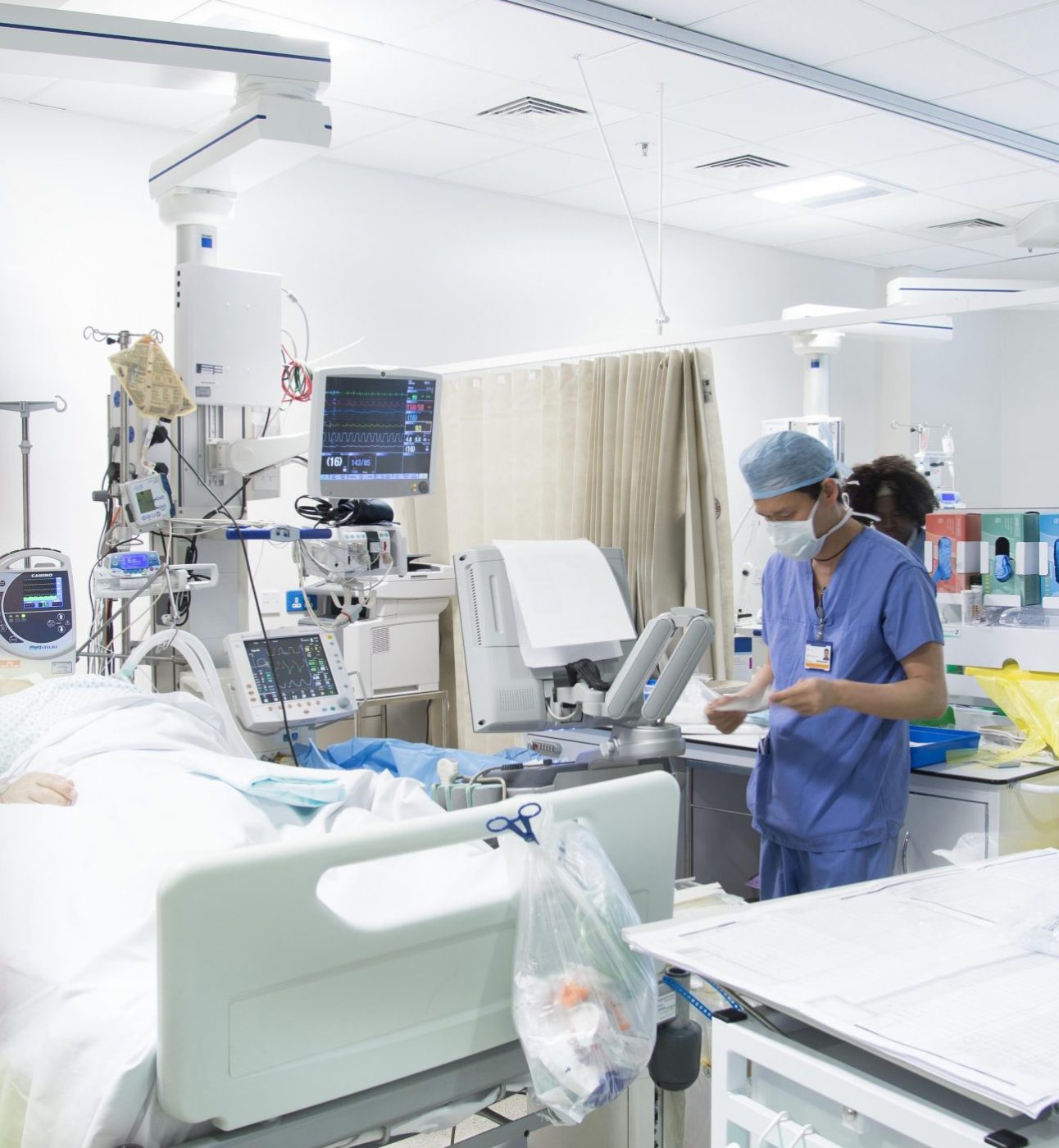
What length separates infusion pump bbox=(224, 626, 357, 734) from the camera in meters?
3.15

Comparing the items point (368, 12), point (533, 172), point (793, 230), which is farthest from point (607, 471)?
point (793, 230)

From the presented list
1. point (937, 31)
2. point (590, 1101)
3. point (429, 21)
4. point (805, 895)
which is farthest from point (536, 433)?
point (590, 1101)

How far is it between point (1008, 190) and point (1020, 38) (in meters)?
2.28

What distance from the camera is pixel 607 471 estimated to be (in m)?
4.29

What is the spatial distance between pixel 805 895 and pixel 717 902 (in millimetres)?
516

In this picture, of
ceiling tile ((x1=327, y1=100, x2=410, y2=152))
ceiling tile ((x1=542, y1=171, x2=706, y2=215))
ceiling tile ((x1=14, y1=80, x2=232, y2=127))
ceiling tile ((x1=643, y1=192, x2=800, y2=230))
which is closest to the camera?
ceiling tile ((x1=14, y1=80, x2=232, y2=127))

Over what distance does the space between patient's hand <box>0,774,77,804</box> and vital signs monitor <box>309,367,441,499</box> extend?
45.0 inches

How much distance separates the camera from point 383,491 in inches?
125

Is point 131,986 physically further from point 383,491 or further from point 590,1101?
point 383,491

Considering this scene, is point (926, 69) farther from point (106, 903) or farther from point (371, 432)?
point (106, 903)

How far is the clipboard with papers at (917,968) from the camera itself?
1127 millimetres

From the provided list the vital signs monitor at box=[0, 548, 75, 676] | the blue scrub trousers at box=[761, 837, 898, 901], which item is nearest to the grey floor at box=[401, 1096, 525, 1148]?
the blue scrub trousers at box=[761, 837, 898, 901]

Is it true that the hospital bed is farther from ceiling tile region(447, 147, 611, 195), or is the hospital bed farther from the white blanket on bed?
ceiling tile region(447, 147, 611, 195)

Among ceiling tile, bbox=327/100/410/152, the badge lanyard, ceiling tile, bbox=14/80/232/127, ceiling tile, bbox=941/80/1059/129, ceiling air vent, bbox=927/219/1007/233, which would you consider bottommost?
the badge lanyard
